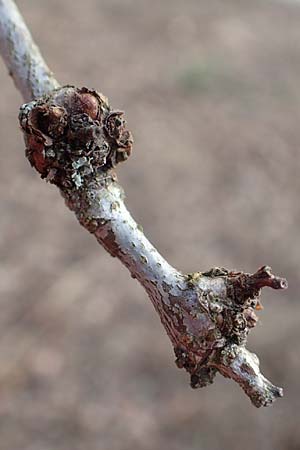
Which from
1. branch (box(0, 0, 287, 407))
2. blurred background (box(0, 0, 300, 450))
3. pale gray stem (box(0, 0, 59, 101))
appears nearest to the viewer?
branch (box(0, 0, 287, 407))

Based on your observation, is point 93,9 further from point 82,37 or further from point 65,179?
point 65,179

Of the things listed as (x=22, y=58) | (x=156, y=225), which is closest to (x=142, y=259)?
(x=22, y=58)

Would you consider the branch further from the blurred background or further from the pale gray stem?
the blurred background

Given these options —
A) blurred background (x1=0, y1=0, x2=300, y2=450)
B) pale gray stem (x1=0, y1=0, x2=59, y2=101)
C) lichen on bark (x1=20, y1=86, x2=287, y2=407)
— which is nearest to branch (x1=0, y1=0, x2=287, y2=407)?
lichen on bark (x1=20, y1=86, x2=287, y2=407)

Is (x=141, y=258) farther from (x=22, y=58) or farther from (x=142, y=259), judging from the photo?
(x=22, y=58)

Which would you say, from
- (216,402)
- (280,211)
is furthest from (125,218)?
(280,211)

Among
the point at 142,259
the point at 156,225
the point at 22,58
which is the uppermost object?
the point at 156,225
